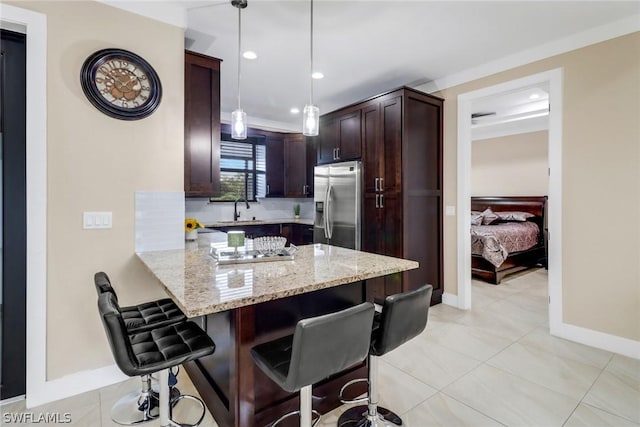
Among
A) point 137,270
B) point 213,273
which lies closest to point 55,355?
point 137,270

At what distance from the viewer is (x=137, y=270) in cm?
229

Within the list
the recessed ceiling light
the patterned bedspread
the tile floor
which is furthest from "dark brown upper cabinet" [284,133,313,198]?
the tile floor

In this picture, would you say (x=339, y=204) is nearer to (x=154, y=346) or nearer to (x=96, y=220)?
(x=96, y=220)

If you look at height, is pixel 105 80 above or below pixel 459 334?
above

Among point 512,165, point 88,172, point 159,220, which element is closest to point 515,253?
point 512,165

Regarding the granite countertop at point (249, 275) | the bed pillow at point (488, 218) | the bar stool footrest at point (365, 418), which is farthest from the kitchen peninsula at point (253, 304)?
the bed pillow at point (488, 218)

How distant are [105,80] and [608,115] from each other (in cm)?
391

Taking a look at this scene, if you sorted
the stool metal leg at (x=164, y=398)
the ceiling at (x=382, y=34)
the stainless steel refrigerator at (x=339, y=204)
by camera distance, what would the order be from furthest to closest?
the stainless steel refrigerator at (x=339, y=204)
the ceiling at (x=382, y=34)
the stool metal leg at (x=164, y=398)

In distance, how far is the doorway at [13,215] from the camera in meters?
1.98

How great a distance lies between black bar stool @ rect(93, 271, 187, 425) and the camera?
1.65 meters

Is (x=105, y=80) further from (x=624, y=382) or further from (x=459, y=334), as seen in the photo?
(x=624, y=382)

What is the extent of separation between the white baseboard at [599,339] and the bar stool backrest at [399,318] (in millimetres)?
2264

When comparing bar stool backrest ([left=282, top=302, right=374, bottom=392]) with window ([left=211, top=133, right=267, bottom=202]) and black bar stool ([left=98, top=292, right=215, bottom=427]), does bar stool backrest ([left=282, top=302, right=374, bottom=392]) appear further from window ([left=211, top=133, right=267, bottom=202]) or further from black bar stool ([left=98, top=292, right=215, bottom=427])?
window ([left=211, top=133, right=267, bottom=202])

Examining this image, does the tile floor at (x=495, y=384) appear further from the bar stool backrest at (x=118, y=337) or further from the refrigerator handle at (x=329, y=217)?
the refrigerator handle at (x=329, y=217)
